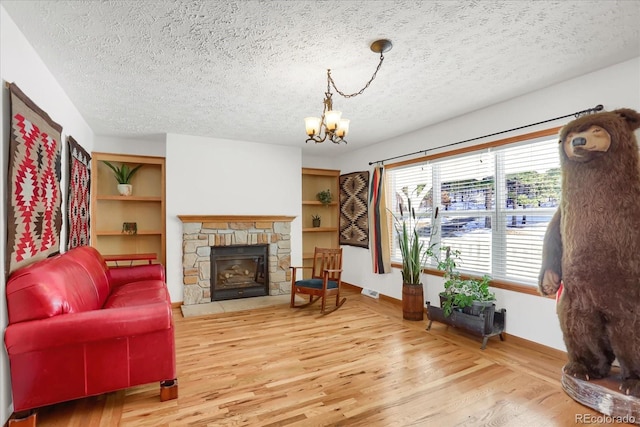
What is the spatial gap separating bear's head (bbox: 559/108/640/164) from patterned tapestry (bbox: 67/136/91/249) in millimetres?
4164

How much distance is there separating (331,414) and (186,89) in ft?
9.52

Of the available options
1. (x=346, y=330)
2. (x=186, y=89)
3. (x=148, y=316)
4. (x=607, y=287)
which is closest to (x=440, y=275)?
(x=346, y=330)

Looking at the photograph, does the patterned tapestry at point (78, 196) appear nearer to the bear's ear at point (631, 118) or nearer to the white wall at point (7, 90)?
the white wall at point (7, 90)

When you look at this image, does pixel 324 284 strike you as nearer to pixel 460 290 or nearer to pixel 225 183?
pixel 460 290

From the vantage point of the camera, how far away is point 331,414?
2.02 meters

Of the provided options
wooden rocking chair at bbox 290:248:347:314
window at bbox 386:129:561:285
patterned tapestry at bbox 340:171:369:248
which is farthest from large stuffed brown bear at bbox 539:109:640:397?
patterned tapestry at bbox 340:171:369:248

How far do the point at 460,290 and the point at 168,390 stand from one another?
277 cm

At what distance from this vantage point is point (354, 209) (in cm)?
570

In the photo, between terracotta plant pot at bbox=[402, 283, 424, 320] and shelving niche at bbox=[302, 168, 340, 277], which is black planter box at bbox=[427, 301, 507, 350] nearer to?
terracotta plant pot at bbox=[402, 283, 424, 320]

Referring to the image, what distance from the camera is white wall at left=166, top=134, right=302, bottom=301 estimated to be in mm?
4551

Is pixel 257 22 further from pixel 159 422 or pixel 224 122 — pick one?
pixel 159 422

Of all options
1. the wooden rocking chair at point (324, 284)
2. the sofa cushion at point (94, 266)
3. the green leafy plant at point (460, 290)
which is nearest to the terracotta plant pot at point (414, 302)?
the green leafy plant at point (460, 290)

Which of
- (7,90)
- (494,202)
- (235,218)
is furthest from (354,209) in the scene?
(7,90)

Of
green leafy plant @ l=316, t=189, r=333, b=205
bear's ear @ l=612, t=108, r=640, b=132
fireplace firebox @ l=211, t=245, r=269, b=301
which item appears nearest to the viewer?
bear's ear @ l=612, t=108, r=640, b=132
